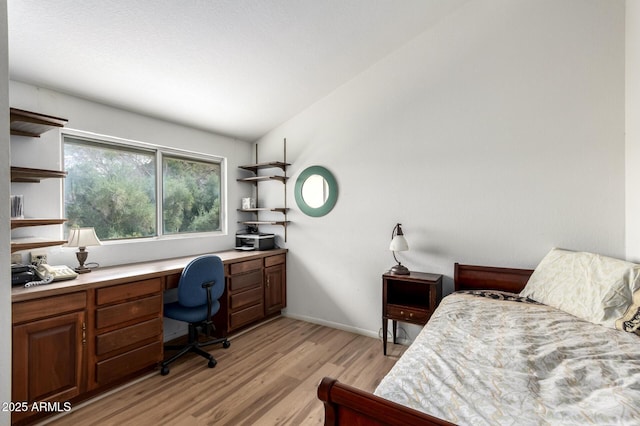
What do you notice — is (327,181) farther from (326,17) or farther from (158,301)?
(158,301)

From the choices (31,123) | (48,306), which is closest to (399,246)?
(48,306)

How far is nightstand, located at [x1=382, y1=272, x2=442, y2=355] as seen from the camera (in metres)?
2.49

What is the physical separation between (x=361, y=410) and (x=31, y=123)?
2604 mm

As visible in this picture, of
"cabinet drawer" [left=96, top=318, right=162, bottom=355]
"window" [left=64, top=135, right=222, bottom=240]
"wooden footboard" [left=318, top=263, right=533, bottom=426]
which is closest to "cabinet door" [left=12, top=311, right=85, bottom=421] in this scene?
"cabinet drawer" [left=96, top=318, right=162, bottom=355]

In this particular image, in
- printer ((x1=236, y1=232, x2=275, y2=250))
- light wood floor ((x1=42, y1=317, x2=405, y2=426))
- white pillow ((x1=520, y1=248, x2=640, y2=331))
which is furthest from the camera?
printer ((x1=236, y1=232, x2=275, y2=250))

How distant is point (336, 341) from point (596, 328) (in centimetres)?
208

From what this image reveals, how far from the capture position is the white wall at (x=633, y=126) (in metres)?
1.92

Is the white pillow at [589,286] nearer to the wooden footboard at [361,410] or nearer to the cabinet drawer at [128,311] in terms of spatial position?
the wooden footboard at [361,410]

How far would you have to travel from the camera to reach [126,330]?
219cm

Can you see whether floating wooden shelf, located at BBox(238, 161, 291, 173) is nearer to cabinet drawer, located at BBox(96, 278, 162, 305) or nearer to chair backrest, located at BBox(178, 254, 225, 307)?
chair backrest, located at BBox(178, 254, 225, 307)

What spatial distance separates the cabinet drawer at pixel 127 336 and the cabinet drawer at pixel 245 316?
77 cm

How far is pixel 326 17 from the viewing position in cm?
228

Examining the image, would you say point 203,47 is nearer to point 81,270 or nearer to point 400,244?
point 81,270

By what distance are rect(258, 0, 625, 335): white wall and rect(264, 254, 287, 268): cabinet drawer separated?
10.2 inches
